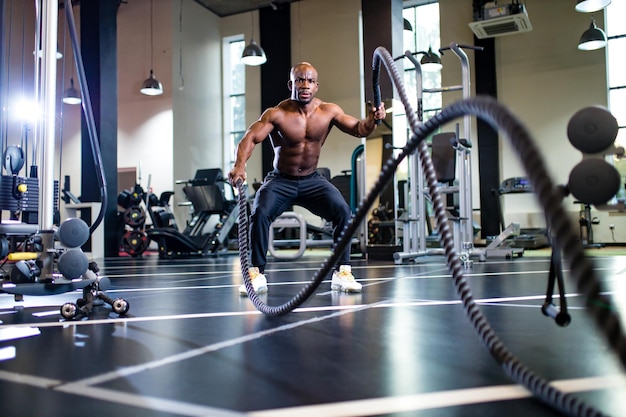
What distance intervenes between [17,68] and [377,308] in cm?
1185

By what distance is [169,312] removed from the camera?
2.18 m

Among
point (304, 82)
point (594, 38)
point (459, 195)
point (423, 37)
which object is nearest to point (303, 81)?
point (304, 82)

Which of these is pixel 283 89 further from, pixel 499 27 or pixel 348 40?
pixel 499 27

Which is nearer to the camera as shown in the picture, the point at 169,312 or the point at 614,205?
the point at 614,205

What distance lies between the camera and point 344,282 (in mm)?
2775

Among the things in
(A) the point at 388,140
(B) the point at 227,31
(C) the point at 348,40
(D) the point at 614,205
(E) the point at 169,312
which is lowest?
(E) the point at 169,312

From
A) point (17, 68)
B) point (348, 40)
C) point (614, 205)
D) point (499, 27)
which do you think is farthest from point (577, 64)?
point (17, 68)

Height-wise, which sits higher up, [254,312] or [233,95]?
[233,95]

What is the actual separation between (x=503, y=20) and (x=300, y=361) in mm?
8693

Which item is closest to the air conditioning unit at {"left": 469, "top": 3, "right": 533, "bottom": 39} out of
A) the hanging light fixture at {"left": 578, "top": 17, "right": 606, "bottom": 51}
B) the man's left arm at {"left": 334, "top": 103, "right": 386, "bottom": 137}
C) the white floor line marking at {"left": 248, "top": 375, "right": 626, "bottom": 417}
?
the hanging light fixture at {"left": 578, "top": 17, "right": 606, "bottom": 51}

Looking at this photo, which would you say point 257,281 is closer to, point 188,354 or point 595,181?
point 188,354

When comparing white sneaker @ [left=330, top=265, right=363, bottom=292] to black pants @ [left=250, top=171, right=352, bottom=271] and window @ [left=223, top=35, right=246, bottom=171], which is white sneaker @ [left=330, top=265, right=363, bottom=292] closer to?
black pants @ [left=250, top=171, right=352, bottom=271]

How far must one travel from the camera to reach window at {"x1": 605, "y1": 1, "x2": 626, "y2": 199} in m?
9.49

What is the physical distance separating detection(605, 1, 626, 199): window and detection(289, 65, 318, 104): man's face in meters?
8.85
